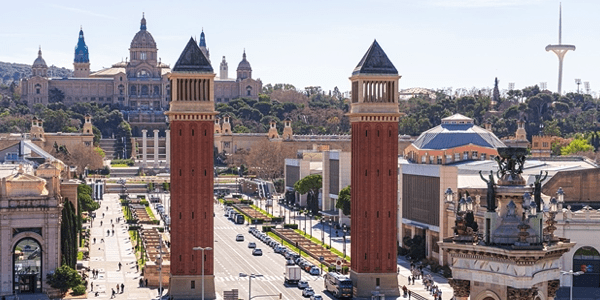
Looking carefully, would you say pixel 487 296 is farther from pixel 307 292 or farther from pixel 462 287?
pixel 307 292

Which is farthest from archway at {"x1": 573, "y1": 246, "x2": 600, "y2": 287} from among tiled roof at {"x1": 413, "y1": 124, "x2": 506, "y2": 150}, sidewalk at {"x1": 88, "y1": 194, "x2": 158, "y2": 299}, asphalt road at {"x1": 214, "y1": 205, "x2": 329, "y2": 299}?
tiled roof at {"x1": 413, "y1": 124, "x2": 506, "y2": 150}

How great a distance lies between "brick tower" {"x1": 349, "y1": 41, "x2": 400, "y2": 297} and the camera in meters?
80.8

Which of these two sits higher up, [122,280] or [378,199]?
[378,199]

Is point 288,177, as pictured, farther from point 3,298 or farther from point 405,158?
point 3,298

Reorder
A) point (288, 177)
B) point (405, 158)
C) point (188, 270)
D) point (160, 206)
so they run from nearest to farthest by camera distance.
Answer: point (188, 270) < point (405, 158) < point (160, 206) < point (288, 177)

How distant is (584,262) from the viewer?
84.0 meters

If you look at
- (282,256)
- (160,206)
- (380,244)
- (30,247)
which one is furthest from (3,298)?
(160,206)

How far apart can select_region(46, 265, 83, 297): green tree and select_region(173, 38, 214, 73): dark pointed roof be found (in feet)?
55.4

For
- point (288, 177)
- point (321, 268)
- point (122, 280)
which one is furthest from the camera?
point (288, 177)

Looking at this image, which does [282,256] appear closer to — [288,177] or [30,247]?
[30,247]

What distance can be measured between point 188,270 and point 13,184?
1520 centimetres

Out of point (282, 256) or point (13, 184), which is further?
point (282, 256)

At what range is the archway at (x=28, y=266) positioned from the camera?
81438 millimetres

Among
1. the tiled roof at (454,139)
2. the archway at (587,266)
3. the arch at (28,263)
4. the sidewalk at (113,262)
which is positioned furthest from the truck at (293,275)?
the tiled roof at (454,139)
